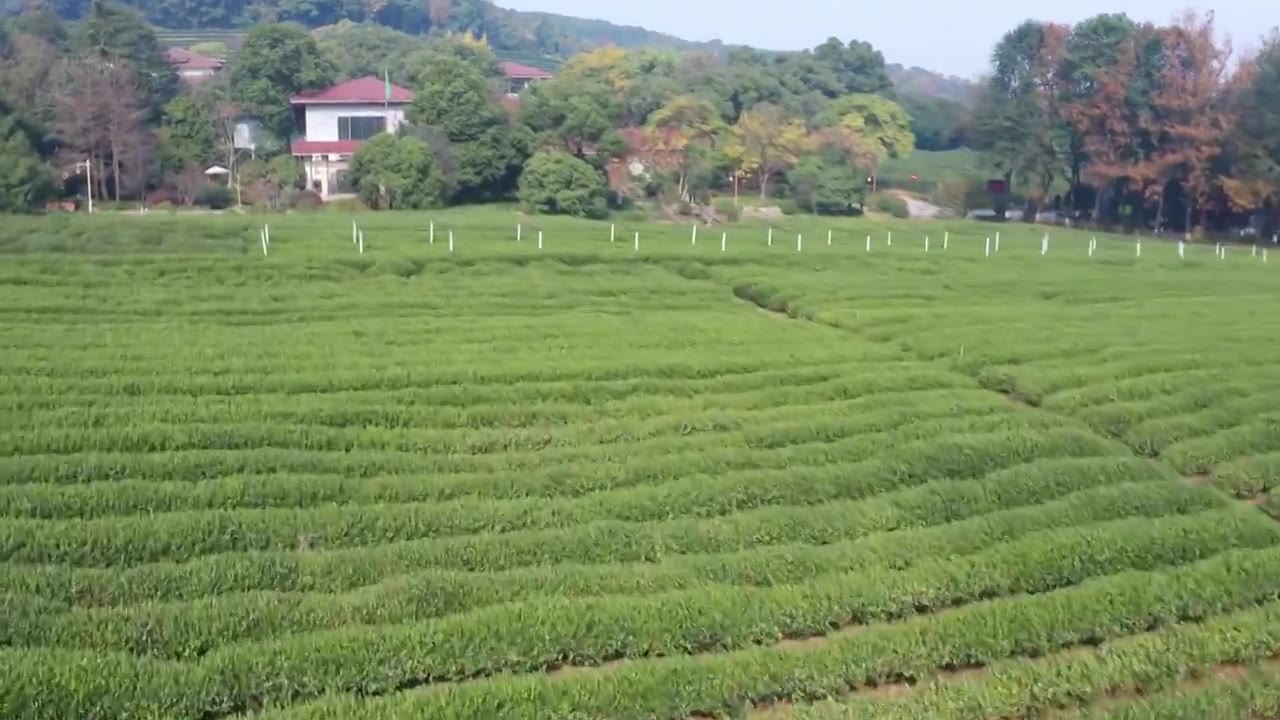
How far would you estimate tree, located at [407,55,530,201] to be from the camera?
6147 centimetres

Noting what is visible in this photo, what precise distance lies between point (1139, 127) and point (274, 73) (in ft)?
156

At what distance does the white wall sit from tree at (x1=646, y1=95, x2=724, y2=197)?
15.2 meters

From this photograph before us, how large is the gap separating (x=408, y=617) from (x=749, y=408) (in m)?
9.14

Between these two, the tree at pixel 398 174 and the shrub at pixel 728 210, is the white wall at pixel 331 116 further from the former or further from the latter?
the shrub at pixel 728 210

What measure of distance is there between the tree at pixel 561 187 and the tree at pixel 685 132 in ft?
29.1

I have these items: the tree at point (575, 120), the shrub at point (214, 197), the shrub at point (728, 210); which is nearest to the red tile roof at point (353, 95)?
the tree at point (575, 120)

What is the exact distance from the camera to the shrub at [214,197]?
6034 centimetres

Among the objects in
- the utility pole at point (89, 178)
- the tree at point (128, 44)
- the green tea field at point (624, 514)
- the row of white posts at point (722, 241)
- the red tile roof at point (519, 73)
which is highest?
the red tile roof at point (519, 73)

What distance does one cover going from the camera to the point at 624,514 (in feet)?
50.1

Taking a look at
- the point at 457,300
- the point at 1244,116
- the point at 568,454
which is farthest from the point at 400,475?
the point at 1244,116

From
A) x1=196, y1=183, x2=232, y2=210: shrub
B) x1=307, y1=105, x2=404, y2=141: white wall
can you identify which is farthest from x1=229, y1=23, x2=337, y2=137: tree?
x1=196, y1=183, x2=232, y2=210: shrub

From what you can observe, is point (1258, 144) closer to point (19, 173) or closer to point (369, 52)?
point (19, 173)

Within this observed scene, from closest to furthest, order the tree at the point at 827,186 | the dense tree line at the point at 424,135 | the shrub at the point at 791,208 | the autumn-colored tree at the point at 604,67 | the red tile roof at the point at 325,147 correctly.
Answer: the dense tree line at the point at 424,135 < the tree at the point at 827,186 < the shrub at the point at 791,208 < the red tile roof at the point at 325,147 < the autumn-colored tree at the point at 604,67

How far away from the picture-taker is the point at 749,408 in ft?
66.6
